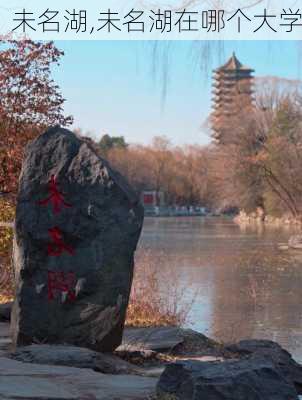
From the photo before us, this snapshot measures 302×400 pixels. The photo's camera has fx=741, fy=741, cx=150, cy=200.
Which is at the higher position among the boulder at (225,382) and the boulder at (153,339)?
→ the boulder at (225,382)

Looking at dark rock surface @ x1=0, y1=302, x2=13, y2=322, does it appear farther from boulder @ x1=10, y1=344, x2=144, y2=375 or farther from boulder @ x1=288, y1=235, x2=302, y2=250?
boulder @ x1=288, y1=235, x2=302, y2=250

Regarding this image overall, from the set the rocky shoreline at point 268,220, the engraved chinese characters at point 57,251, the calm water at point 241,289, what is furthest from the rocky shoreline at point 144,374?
the rocky shoreline at point 268,220

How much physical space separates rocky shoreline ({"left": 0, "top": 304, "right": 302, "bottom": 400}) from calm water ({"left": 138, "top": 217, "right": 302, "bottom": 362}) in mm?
2413

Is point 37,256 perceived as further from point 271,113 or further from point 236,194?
point 236,194

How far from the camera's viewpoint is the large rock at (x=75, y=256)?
571 centimetres

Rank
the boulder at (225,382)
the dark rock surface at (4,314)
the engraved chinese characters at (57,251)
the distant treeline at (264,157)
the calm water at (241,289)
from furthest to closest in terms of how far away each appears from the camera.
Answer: the distant treeline at (264,157) < the calm water at (241,289) < the dark rock surface at (4,314) < the engraved chinese characters at (57,251) < the boulder at (225,382)

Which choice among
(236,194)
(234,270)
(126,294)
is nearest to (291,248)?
(234,270)

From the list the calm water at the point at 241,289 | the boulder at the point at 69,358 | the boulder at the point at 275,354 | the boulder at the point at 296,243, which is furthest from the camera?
the boulder at the point at 296,243

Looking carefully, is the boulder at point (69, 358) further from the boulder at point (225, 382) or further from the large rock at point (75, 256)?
the boulder at point (225, 382)

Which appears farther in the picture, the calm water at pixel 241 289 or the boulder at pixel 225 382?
the calm water at pixel 241 289

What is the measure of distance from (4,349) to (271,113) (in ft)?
116

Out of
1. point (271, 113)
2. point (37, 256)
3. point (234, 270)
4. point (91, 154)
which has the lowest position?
point (234, 270)

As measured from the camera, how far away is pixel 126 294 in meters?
5.73

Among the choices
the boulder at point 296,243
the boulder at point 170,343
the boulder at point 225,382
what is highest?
the boulder at point 225,382
